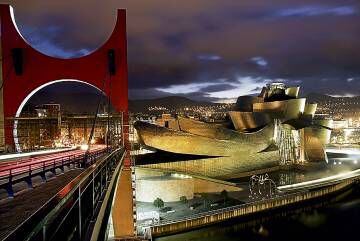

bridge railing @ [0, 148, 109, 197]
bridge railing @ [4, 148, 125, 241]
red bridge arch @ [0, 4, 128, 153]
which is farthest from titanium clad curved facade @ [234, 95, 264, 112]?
bridge railing @ [4, 148, 125, 241]

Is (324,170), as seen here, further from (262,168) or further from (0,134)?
(0,134)

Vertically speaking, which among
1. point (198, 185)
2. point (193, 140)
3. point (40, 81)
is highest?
point (40, 81)

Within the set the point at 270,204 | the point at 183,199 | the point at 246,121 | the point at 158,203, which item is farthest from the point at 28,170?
the point at 246,121

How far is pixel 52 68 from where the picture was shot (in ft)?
42.9

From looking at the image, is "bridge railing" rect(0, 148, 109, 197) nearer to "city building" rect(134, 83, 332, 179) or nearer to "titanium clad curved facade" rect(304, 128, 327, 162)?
"city building" rect(134, 83, 332, 179)

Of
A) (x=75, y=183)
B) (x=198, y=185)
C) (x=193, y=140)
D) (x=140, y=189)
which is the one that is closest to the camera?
(x=75, y=183)

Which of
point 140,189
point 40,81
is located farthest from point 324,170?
point 40,81

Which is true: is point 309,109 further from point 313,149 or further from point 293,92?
point 313,149

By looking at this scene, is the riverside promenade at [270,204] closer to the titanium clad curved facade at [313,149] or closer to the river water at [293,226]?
the river water at [293,226]

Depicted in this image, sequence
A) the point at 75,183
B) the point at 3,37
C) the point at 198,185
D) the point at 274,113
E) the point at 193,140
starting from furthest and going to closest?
the point at 274,113, the point at 193,140, the point at 198,185, the point at 3,37, the point at 75,183

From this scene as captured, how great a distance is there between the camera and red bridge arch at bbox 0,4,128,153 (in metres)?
12.6

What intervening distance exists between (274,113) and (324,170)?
4.70 metres

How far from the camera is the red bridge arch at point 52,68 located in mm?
12594

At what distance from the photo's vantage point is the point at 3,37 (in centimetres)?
1286
